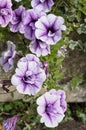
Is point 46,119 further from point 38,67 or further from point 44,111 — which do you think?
point 38,67

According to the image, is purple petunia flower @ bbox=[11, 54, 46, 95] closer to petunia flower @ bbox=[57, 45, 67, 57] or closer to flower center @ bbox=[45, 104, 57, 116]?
flower center @ bbox=[45, 104, 57, 116]

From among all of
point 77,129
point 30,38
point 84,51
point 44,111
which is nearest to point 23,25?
point 30,38

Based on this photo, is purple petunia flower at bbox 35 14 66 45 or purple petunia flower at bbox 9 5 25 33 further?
purple petunia flower at bbox 9 5 25 33

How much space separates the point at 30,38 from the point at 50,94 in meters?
0.34

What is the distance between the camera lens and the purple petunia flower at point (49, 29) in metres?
2.89

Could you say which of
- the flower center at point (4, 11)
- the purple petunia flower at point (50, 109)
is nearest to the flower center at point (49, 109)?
the purple petunia flower at point (50, 109)

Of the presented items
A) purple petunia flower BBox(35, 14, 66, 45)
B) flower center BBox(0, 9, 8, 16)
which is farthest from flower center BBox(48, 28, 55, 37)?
flower center BBox(0, 9, 8, 16)

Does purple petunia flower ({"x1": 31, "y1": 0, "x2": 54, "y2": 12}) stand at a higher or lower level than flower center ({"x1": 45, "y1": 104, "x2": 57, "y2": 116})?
higher

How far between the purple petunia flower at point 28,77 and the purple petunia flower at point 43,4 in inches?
16.0

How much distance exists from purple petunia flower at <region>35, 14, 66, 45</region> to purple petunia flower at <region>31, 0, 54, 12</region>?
0.19 m

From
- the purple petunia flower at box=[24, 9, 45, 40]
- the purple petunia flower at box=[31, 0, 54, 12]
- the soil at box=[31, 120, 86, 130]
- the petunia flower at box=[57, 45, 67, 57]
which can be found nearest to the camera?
Answer: the purple petunia flower at box=[24, 9, 45, 40]

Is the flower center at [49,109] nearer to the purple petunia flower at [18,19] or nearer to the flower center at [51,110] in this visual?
the flower center at [51,110]

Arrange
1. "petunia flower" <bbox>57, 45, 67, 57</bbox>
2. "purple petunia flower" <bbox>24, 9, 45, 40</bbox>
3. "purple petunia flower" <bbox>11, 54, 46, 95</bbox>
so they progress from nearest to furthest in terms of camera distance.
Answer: "purple petunia flower" <bbox>11, 54, 46, 95</bbox>, "purple petunia flower" <bbox>24, 9, 45, 40</bbox>, "petunia flower" <bbox>57, 45, 67, 57</bbox>

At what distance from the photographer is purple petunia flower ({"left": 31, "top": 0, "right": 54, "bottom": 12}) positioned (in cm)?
310
